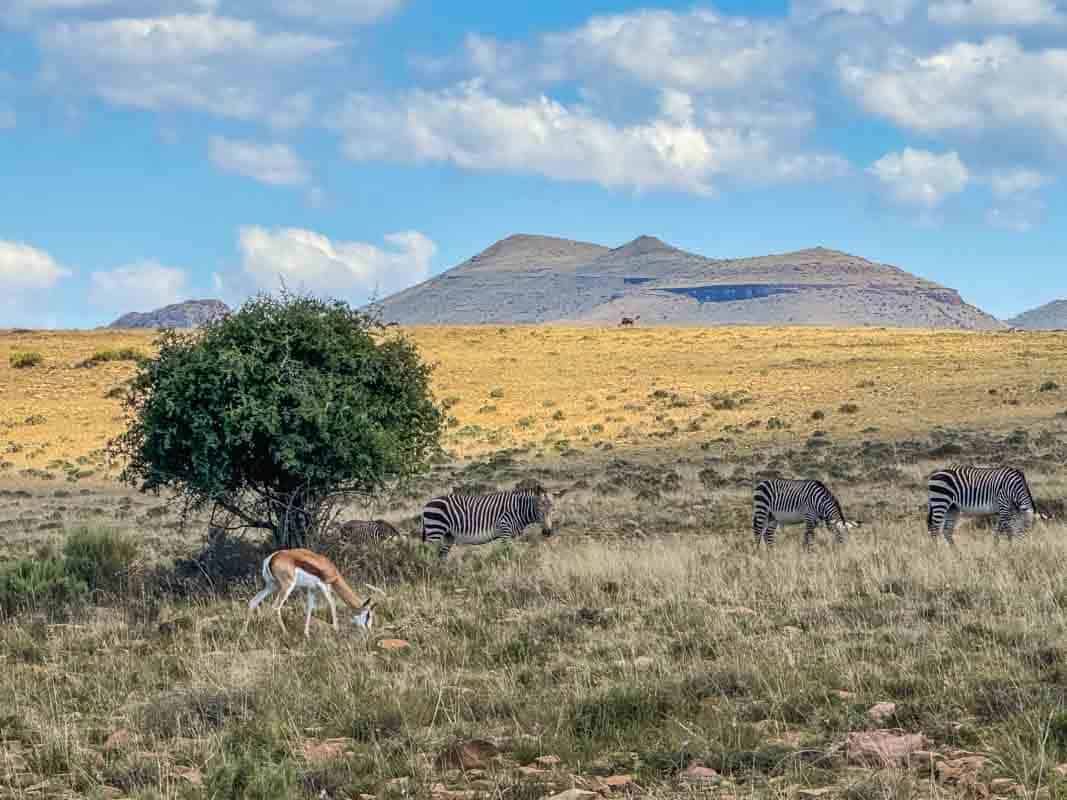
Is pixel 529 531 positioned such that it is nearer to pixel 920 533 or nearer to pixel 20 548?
pixel 920 533

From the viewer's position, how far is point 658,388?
187ft

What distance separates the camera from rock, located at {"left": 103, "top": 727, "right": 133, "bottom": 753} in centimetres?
800

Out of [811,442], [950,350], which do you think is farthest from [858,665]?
[950,350]

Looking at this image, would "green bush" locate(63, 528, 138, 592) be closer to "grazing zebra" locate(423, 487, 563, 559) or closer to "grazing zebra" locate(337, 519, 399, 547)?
"grazing zebra" locate(337, 519, 399, 547)

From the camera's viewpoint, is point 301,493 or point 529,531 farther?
point 529,531

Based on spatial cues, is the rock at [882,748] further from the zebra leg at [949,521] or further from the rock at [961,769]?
the zebra leg at [949,521]

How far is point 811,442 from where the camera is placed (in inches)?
1471

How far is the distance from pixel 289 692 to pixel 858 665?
4346mm

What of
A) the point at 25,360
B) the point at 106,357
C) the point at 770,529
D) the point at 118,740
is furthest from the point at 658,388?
the point at 118,740

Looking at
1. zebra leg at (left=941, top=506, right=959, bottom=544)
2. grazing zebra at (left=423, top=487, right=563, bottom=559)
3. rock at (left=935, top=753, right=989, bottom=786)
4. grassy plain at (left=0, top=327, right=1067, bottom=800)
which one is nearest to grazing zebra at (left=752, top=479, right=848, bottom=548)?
grassy plain at (left=0, top=327, right=1067, bottom=800)

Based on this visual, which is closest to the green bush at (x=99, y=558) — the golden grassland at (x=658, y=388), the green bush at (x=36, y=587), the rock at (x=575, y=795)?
the green bush at (x=36, y=587)

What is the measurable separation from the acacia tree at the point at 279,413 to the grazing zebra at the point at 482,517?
5.75 feet

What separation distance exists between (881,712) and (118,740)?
519cm

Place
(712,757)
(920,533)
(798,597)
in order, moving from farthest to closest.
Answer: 1. (920,533)
2. (798,597)
3. (712,757)
